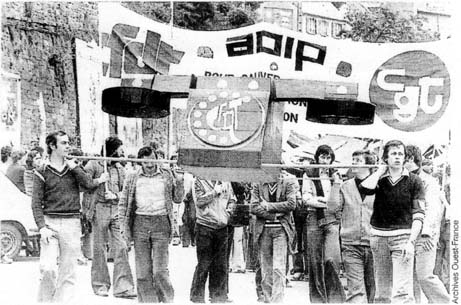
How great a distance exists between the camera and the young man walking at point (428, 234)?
7.23 m

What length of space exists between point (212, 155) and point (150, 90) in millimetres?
564

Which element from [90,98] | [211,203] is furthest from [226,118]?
[90,98]

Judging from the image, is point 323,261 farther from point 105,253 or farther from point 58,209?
point 58,209

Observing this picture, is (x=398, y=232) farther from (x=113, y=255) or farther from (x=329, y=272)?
(x=113, y=255)

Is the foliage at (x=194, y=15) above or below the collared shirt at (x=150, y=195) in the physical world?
above

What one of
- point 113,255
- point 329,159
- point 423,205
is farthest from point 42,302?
point 423,205

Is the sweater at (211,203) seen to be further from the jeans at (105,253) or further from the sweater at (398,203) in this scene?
the sweater at (398,203)

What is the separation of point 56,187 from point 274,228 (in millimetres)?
1373

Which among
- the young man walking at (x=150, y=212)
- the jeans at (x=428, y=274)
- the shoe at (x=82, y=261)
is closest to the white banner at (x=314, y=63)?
the young man walking at (x=150, y=212)

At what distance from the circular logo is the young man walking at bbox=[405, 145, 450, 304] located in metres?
0.99

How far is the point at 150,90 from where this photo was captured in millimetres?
7207

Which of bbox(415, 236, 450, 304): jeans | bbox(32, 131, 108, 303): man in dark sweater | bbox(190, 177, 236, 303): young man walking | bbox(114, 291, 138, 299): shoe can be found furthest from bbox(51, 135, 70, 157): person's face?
bbox(415, 236, 450, 304): jeans

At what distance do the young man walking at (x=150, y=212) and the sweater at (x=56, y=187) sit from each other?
0.96 ft

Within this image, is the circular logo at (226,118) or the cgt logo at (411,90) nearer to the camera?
the circular logo at (226,118)
